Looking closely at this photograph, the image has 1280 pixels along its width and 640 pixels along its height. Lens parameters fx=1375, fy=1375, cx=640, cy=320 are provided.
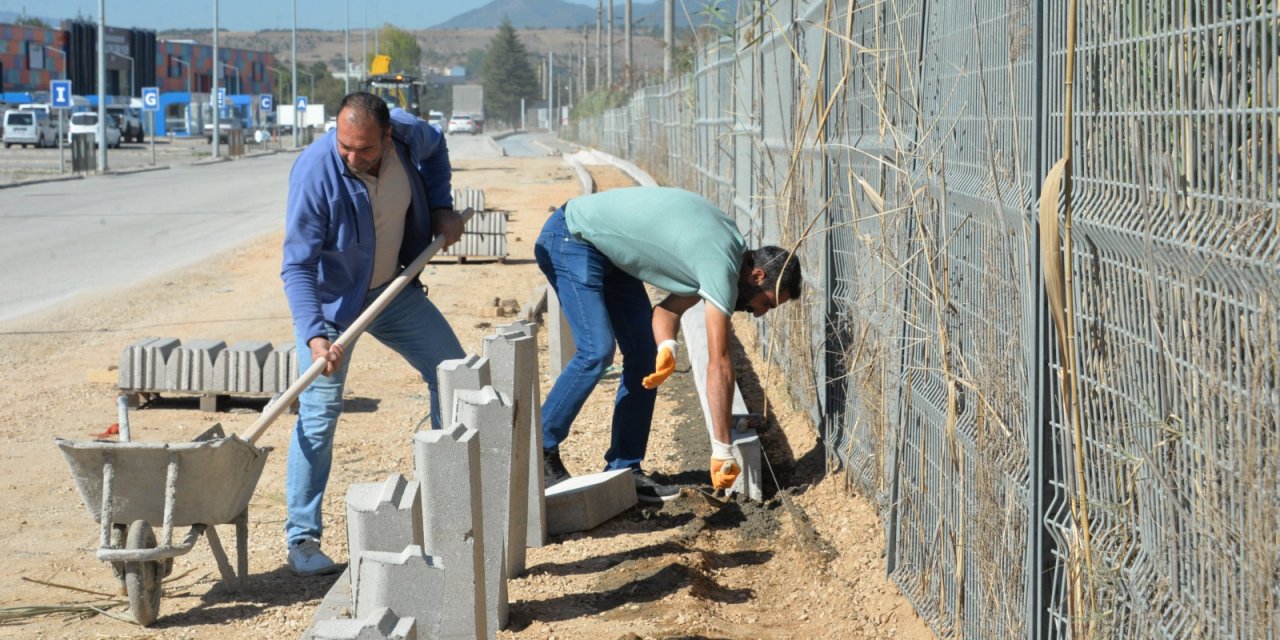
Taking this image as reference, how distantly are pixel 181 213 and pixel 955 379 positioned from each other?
21044 millimetres

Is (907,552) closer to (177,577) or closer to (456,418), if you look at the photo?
(456,418)

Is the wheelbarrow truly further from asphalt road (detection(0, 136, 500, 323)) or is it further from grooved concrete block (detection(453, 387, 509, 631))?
asphalt road (detection(0, 136, 500, 323))

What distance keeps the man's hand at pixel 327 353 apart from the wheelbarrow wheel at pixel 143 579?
781 millimetres

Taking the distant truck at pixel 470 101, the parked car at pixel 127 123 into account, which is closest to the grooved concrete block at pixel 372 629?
the parked car at pixel 127 123

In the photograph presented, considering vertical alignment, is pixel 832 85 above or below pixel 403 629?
above

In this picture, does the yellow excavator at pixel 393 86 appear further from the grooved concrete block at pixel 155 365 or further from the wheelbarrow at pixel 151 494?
the wheelbarrow at pixel 151 494

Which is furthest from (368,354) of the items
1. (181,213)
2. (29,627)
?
(181,213)

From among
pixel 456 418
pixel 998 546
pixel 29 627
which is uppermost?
pixel 456 418

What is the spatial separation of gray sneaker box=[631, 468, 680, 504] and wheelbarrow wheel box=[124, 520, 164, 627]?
6.50ft

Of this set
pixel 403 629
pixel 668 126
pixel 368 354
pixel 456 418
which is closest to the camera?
pixel 403 629

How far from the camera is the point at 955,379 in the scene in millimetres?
3730

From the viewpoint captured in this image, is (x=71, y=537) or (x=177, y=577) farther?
(x=71, y=537)

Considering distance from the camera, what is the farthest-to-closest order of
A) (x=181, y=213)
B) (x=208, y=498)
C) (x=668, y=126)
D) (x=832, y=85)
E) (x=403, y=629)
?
(x=181, y=213), (x=668, y=126), (x=832, y=85), (x=208, y=498), (x=403, y=629)

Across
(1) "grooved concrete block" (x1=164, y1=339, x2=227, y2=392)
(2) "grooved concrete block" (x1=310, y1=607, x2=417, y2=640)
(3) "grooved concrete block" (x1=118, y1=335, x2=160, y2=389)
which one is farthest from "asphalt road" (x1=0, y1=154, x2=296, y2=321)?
(2) "grooved concrete block" (x1=310, y1=607, x2=417, y2=640)
